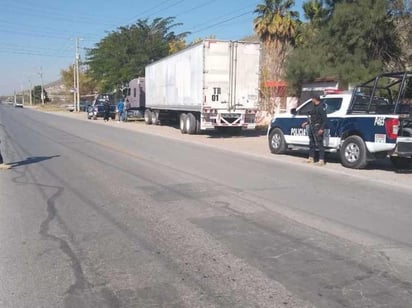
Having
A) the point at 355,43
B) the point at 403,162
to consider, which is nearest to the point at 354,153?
the point at 403,162

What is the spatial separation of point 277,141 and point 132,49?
4188 centimetres

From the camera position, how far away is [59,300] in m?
4.52

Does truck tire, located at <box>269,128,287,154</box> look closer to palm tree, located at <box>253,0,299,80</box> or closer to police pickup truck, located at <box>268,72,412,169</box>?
police pickup truck, located at <box>268,72,412,169</box>

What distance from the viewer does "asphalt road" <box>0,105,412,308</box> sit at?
184 inches

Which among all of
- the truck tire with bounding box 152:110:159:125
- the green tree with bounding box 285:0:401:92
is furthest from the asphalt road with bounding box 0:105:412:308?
the truck tire with bounding box 152:110:159:125

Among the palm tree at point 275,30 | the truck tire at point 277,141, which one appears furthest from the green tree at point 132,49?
the truck tire at point 277,141

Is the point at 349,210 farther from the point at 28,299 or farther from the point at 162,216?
the point at 28,299

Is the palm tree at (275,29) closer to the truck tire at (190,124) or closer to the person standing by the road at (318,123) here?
the truck tire at (190,124)

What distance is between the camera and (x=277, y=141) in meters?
16.6

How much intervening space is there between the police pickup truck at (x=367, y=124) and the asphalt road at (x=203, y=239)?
2.58ft

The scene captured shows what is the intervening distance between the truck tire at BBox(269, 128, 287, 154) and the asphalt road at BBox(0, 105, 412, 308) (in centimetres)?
415

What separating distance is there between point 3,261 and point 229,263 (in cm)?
238

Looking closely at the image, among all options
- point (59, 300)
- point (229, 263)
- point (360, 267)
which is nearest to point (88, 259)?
point (59, 300)

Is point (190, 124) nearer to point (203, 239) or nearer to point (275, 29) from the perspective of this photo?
point (203, 239)
